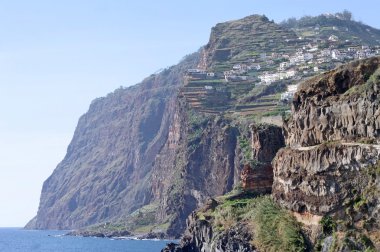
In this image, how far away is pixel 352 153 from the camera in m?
80.1

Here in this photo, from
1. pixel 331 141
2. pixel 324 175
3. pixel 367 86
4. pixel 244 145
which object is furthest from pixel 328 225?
pixel 244 145

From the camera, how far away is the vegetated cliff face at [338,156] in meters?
77.8

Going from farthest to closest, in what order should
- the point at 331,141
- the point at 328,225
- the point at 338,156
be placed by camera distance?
the point at 331,141 < the point at 338,156 < the point at 328,225

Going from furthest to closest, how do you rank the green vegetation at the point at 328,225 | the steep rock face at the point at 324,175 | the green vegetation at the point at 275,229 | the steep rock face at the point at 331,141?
1. the green vegetation at the point at 275,229
2. the green vegetation at the point at 328,225
3. the steep rock face at the point at 331,141
4. the steep rock face at the point at 324,175

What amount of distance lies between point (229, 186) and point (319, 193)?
115 m

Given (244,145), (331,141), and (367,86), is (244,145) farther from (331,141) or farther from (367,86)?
(367,86)

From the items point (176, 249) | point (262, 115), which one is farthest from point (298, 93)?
point (262, 115)

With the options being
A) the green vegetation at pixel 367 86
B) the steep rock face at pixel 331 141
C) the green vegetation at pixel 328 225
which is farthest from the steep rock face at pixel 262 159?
the green vegetation at pixel 328 225

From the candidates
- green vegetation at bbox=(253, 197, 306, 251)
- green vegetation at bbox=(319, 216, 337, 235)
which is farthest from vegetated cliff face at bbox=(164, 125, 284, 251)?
green vegetation at bbox=(319, 216, 337, 235)

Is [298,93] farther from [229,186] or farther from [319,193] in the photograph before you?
[229,186]

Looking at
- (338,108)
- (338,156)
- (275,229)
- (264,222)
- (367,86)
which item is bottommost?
(275,229)

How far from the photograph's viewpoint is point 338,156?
81562 millimetres

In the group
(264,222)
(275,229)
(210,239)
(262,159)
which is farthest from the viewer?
(262,159)

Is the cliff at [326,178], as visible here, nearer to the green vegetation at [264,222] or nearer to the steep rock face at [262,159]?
the green vegetation at [264,222]
